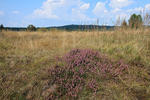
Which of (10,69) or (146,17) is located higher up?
(146,17)

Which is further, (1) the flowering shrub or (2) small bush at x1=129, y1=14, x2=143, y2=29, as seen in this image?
(2) small bush at x1=129, y1=14, x2=143, y2=29

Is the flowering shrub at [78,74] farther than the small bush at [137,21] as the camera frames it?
No

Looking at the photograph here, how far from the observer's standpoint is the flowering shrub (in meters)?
2.07

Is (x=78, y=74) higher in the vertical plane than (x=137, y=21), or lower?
lower

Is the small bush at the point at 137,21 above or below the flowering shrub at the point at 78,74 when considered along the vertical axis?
above

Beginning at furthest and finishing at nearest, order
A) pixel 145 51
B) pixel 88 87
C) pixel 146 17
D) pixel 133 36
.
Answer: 1. pixel 133 36
2. pixel 146 17
3. pixel 145 51
4. pixel 88 87

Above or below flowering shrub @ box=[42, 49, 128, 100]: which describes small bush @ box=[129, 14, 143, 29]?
above

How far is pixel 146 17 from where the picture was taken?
196 inches

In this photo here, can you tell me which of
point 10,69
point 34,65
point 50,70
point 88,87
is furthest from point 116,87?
point 10,69

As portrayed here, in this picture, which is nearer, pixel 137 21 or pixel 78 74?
pixel 78 74

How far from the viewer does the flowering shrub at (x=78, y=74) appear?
207 centimetres

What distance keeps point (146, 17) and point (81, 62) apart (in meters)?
3.94

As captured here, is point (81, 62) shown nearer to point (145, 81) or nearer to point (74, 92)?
point (74, 92)

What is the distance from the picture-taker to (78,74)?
2.44 meters
